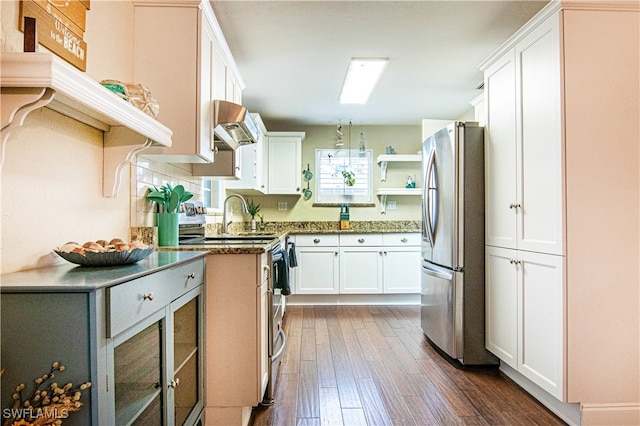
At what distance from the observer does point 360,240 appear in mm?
4348

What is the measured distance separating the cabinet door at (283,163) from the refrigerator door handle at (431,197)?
2.01 m

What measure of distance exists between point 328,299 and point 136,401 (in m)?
3.48

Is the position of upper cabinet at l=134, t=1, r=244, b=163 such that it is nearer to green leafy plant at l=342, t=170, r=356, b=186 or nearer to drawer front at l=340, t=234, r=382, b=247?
drawer front at l=340, t=234, r=382, b=247

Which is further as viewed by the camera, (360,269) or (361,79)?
(360,269)

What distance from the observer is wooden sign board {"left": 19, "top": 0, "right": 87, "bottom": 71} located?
1141 millimetres

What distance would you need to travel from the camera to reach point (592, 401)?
5.88 ft

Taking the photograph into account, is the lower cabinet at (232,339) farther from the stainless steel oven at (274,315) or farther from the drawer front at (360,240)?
the drawer front at (360,240)

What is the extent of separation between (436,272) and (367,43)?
186cm

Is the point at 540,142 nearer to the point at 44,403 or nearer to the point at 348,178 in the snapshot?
the point at 44,403

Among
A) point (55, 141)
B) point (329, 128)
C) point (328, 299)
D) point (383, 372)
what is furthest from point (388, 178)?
point (55, 141)

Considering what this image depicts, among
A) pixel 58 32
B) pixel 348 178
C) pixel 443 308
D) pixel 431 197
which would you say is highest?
pixel 58 32

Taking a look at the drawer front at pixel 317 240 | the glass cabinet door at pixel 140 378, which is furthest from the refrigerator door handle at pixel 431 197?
the glass cabinet door at pixel 140 378

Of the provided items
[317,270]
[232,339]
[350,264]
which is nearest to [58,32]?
[232,339]
